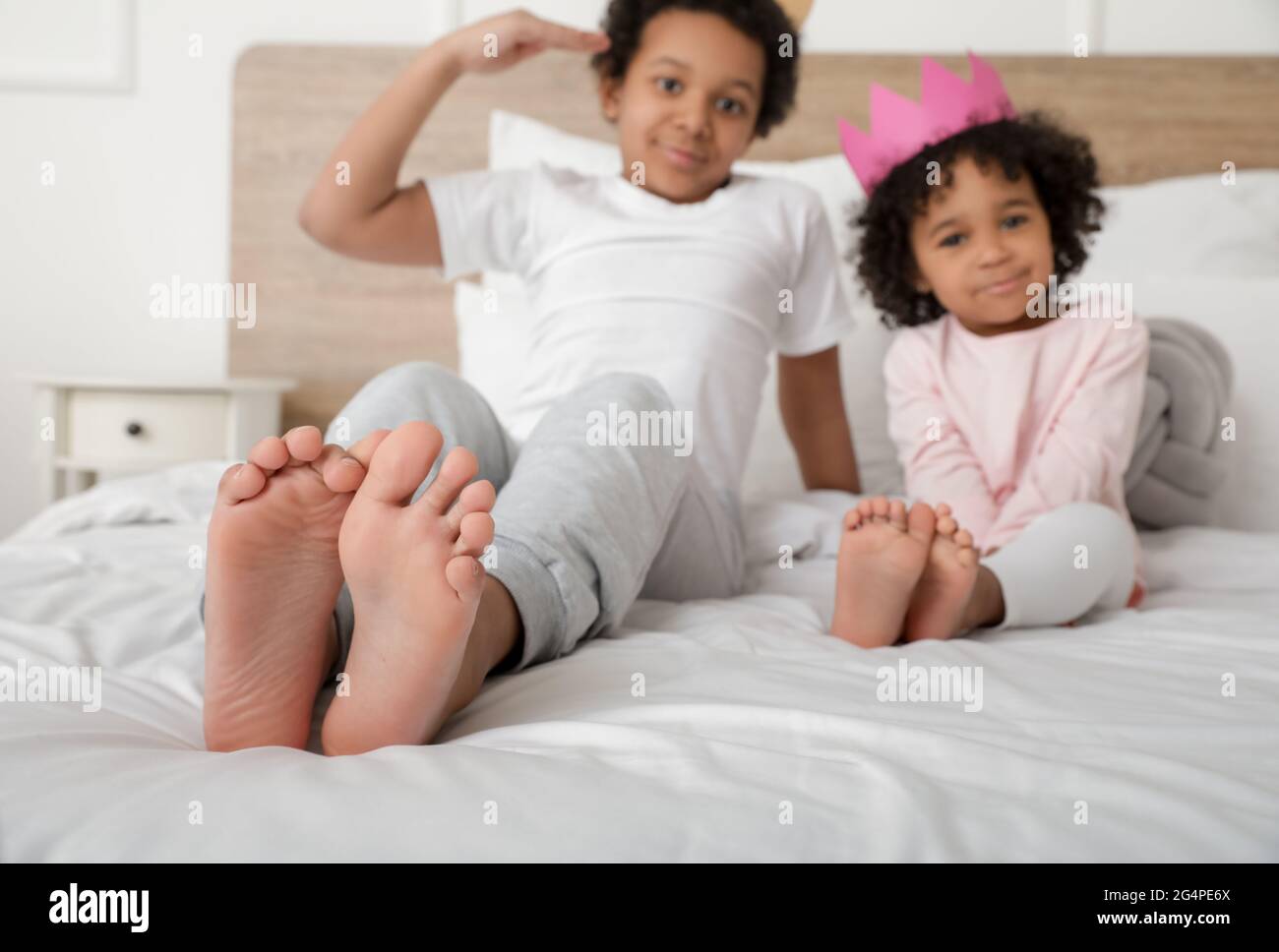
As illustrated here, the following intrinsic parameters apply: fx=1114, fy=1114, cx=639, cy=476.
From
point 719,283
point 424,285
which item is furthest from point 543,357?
point 424,285

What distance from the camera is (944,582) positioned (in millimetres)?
849

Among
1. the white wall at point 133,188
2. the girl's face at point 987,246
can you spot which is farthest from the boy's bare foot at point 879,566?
the white wall at point 133,188

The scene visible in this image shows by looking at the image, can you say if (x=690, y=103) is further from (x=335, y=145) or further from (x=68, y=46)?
(x=68, y=46)

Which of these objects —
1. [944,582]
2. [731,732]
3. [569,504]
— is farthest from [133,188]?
[731,732]

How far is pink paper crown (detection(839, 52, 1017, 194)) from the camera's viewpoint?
4.59 ft

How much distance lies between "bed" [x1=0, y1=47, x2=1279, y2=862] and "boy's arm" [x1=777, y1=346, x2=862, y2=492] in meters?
0.09

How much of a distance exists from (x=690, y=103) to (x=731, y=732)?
888 mm

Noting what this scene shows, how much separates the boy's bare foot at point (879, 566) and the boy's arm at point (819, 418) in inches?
22.1

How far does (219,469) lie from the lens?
1484 mm

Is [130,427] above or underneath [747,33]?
underneath

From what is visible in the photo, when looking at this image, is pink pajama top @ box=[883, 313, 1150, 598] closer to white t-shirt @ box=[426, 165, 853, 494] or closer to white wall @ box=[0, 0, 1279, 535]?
white t-shirt @ box=[426, 165, 853, 494]

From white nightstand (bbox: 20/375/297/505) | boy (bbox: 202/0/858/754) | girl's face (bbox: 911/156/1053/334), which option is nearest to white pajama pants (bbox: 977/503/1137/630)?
boy (bbox: 202/0/858/754)

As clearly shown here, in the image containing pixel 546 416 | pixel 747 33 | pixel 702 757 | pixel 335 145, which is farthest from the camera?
pixel 335 145
